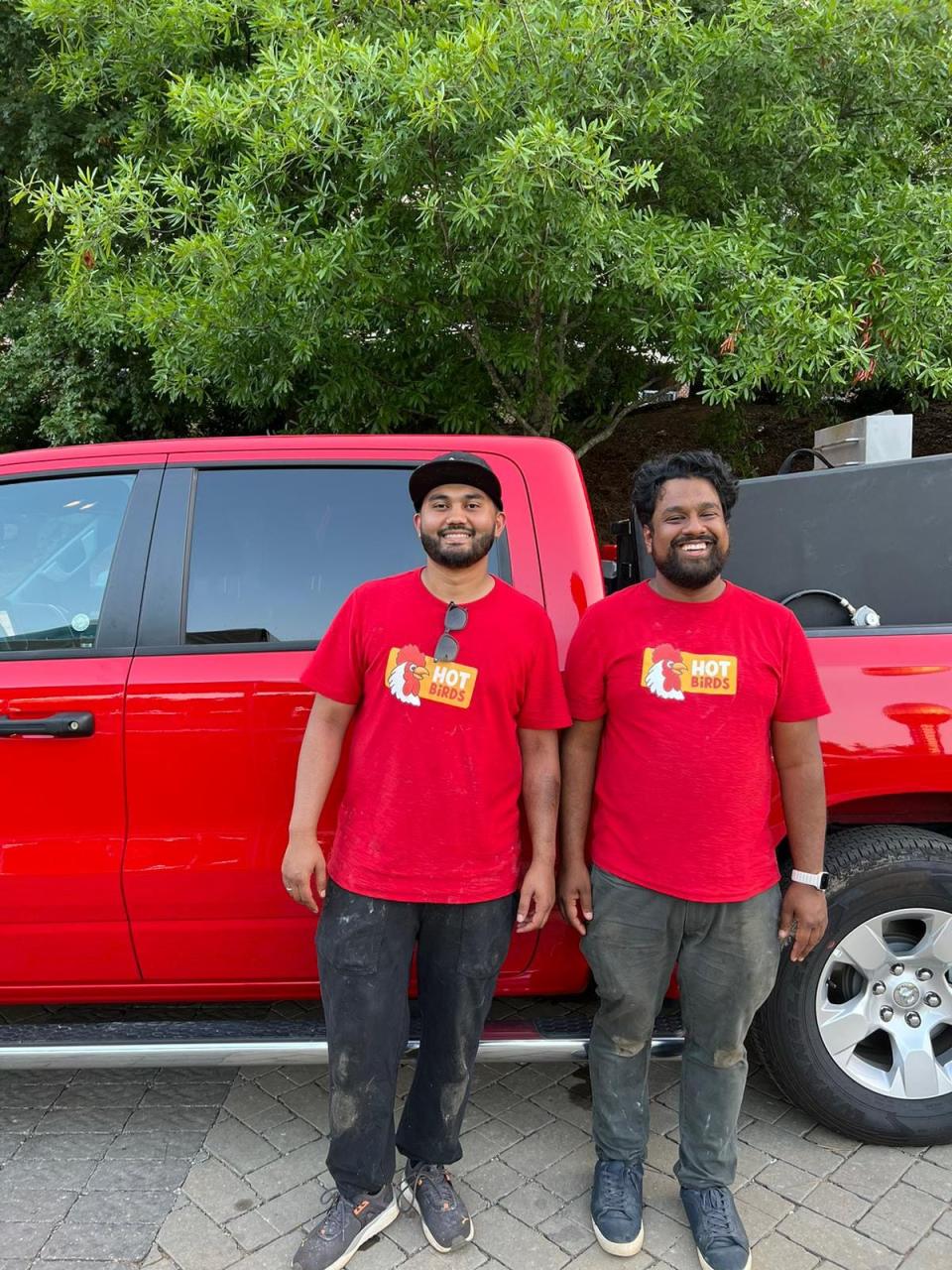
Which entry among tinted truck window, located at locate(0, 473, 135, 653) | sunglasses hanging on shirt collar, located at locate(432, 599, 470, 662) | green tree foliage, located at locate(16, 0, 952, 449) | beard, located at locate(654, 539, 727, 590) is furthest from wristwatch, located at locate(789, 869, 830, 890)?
green tree foliage, located at locate(16, 0, 952, 449)

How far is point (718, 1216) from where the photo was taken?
2182 millimetres

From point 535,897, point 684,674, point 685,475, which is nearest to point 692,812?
→ point 684,674

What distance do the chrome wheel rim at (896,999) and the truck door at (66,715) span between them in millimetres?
1893

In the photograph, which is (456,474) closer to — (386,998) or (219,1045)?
(386,998)

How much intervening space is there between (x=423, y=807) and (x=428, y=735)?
16cm

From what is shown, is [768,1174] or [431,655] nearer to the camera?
[431,655]

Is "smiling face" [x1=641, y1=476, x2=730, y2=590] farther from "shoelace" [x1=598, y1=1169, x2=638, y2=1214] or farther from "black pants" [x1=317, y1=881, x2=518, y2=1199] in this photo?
"shoelace" [x1=598, y1=1169, x2=638, y2=1214]

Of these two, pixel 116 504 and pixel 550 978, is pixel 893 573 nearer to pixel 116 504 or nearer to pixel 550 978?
pixel 550 978

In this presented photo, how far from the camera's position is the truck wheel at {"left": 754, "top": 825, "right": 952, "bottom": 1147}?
241 centimetres

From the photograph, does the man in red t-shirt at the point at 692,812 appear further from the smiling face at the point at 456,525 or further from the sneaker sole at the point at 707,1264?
the smiling face at the point at 456,525

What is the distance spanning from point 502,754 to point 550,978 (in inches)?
30.6

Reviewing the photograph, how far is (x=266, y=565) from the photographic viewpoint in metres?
2.44

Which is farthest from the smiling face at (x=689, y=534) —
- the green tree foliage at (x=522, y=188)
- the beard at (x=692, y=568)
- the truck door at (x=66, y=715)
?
the green tree foliage at (x=522, y=188)

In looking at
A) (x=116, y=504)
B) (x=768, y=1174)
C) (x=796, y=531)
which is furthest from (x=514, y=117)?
(x=768, y=1174)
